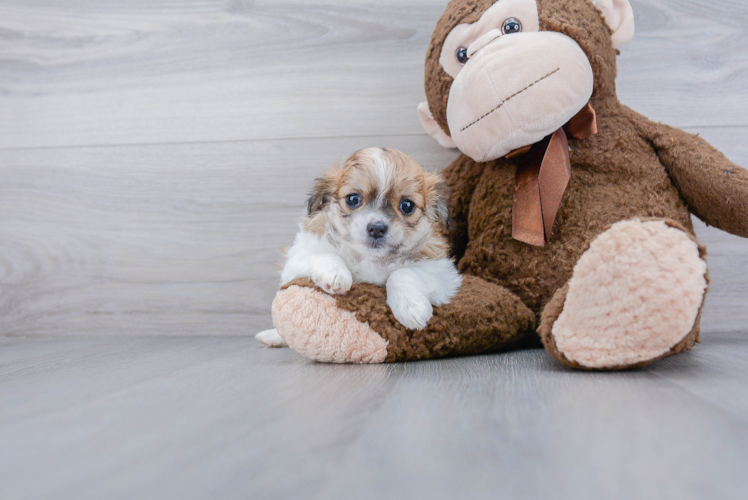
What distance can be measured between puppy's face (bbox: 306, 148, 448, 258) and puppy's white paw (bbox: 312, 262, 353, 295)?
0.28 feet

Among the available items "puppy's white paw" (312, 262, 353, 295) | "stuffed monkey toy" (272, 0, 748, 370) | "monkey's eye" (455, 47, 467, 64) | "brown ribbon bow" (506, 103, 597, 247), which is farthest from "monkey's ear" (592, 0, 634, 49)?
"puppy's white paw" (312, 262, 353, 295)

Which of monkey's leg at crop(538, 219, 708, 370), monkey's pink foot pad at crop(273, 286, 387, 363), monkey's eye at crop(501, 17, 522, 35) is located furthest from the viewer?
monkey's eye at crop(501, 17, 522, 35)

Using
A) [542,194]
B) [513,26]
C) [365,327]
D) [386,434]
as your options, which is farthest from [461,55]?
[386,434]

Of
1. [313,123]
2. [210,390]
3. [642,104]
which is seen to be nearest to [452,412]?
[210,390]

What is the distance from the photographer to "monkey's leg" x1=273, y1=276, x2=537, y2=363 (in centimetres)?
95

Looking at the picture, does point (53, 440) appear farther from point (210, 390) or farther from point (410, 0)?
point (410, 0)

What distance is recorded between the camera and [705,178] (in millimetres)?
1060

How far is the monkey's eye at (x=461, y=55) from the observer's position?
3.67ft

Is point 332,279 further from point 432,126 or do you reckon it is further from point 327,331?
point 432,126

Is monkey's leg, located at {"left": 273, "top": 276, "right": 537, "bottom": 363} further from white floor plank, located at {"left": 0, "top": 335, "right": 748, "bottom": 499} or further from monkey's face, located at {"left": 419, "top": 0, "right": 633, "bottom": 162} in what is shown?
monkey's face, located at {"left": 419, "top": 0, "right": 633, "bottom": 162}

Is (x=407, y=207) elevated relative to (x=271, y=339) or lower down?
elevated

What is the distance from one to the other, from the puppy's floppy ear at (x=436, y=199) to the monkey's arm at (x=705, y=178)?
0.49 m

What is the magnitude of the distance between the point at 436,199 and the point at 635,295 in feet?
1.73

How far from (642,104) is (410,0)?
0.77 m
